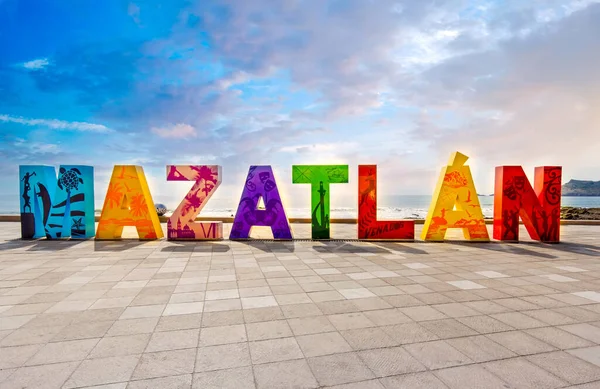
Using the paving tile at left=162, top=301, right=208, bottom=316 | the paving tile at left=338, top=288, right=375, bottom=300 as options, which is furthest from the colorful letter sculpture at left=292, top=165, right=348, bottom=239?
the paving tile at left=162, top=301, right=208, bottom=316

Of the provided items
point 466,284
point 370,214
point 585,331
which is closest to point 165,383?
point 585,331

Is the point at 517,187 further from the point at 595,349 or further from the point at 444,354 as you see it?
the point at 444,354

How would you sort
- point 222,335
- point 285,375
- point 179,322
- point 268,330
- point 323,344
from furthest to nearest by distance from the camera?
point 179,322 < point 268,330 < point 222,335 < point 323,344 < point 285,375

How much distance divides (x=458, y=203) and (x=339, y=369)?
10.1 metres

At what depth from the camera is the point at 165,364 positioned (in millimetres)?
3521

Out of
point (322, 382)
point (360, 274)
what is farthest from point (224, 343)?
point (360, 274)

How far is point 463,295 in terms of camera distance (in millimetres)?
5859

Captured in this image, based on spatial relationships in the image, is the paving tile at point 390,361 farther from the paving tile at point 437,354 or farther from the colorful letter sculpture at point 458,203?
the colorful letter sculpture at point 458,203

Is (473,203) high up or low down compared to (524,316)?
up

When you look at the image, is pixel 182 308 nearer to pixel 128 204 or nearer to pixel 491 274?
pixel 491 274

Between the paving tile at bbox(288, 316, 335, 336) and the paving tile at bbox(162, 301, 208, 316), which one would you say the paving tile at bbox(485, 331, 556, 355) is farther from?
the paving tile at bbox(162, 301, 208, 316)

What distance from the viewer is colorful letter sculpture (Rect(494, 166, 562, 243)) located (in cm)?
1162

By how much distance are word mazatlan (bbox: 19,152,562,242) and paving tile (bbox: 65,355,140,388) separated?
8185 mm

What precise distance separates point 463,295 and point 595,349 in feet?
6.76
